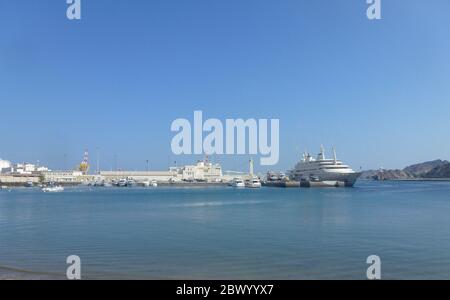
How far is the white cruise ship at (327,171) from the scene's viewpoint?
235 ft

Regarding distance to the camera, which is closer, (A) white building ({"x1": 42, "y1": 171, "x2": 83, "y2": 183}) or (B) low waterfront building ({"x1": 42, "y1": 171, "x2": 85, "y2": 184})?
(B) low waterfront building ({"x1": 42, "y1": 171, "x2": 85, "y2": 184})

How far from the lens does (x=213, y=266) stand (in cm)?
895

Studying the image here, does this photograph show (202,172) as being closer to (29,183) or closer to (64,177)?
(64,177)

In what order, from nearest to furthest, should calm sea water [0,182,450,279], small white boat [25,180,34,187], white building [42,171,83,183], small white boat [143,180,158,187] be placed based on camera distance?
calm sea water [0,182,450,279] → small white boat [25,180,34,187] → small white boat [143,180,158,187] → white building [42,171,83,183]

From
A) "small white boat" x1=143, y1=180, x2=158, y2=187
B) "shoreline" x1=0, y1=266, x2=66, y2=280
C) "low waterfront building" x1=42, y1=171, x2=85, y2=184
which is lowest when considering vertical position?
"small white boat" x1=143, y1=180, x2=158, y2=187

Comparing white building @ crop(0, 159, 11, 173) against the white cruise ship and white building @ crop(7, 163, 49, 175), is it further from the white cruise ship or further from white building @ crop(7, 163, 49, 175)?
the white cruise ship

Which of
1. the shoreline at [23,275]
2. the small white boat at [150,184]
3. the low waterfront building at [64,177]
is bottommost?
the small white boat at [150,184]

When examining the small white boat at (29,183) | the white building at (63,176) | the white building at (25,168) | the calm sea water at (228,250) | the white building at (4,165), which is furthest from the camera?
the white building at (4,165)

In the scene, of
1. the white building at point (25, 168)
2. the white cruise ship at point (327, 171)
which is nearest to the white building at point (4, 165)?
the white building at point (25, 168)

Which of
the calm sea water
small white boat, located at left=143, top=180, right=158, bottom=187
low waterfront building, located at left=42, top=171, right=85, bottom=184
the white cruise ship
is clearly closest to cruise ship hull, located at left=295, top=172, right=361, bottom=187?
the white cruise ship

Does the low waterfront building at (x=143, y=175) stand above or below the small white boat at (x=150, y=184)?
above

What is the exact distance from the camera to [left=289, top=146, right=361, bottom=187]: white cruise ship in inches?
2820

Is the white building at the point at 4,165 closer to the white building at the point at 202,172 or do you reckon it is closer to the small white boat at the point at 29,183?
the small white boat at the point at 29,183
